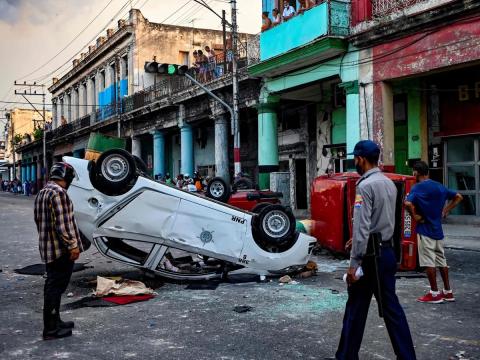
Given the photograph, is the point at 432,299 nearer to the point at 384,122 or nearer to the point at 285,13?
the point at 384,122

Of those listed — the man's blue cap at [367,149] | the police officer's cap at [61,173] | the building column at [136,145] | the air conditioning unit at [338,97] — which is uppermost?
the air conditioning unit at [338,97]

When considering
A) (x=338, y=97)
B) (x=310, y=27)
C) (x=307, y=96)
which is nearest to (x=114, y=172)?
(x=310, y=27)

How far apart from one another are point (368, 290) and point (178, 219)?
3.72 meters

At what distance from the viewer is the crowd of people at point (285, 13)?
54.5 ft

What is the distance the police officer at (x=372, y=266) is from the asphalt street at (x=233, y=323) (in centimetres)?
65

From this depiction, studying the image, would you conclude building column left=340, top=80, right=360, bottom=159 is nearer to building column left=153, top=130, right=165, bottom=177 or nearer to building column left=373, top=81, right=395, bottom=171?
building column left=373, top=81, right=395, bottom=171

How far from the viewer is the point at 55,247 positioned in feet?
16.5

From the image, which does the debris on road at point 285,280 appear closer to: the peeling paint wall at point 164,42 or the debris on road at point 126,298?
the debris on road at point 126,298

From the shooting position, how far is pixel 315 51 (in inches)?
635

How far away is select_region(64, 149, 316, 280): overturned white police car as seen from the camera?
23.2 feet

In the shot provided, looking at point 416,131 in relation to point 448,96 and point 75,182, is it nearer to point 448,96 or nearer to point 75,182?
point 448,96

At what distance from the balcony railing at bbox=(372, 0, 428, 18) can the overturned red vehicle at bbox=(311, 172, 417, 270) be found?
21.2 feet

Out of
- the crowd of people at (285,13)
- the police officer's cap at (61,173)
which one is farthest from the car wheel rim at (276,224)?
the crowd of people at (285,13)

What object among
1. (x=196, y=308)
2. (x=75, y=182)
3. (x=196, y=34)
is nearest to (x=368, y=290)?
(x=196, y=308)
